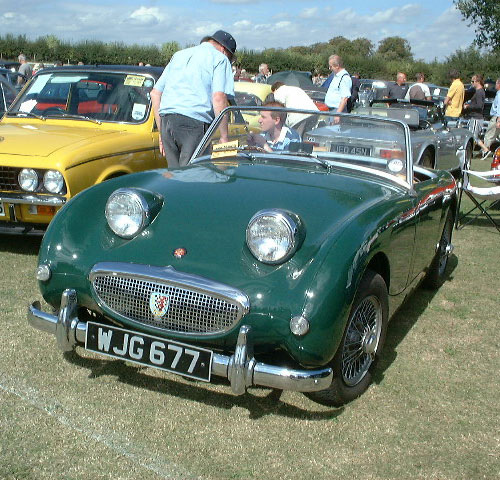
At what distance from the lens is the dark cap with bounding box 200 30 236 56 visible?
18.3ft

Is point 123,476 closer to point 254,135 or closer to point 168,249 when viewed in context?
point 168,249

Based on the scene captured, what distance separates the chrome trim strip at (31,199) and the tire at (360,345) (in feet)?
9.05

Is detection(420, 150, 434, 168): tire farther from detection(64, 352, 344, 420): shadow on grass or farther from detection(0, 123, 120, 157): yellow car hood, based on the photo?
detection(64, 352, 344, 420): shadow on grass

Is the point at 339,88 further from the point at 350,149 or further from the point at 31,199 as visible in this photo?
the point at 31,199

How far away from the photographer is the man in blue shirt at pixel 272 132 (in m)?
4.33

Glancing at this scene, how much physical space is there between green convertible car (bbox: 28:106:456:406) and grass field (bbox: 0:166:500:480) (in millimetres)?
251

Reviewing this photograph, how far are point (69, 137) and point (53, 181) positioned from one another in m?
0.62

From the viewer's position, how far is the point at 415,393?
11.2ft

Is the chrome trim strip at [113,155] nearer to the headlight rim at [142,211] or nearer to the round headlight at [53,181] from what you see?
the round headlight at [53,181]

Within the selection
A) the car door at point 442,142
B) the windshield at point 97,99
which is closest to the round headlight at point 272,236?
the windshield at point 97,99

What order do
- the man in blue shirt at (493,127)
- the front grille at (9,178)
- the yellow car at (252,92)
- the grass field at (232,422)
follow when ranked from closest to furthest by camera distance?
the grass field at (232,422) < the front grille at (9,178) < the yellow car at (252,92) < the man in blue shirt at (493,127)

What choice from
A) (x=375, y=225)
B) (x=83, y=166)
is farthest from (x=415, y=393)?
(x=83, y=166)

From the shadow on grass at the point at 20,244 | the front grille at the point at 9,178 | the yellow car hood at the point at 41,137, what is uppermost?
the yellow car hood at the point at 41,137

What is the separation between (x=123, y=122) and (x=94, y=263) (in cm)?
321
